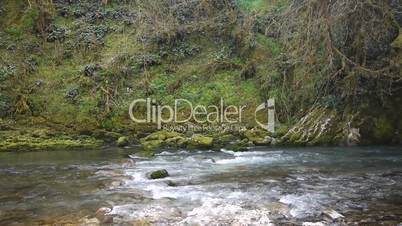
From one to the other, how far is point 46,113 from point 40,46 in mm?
4627

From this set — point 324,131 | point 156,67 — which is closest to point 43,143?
point 156,67

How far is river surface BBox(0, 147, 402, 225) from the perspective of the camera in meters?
6.53

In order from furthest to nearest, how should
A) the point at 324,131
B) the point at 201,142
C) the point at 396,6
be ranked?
the point at 324,131, the point at 201,142, the point at 396,6

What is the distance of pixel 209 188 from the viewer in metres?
8.47

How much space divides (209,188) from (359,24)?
492 cm

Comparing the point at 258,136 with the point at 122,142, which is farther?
the point at 258,136

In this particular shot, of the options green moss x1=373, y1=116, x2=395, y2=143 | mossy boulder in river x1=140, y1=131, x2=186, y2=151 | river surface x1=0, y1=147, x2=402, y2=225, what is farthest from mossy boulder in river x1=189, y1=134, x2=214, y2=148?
green moss x1=373, y1=116, x2=395, y2=143

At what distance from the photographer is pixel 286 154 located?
13.0 meters

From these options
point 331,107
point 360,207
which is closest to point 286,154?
point 331,107

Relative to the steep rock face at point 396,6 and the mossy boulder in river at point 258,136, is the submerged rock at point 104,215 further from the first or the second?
the mossy boulder in river at point 258,136
